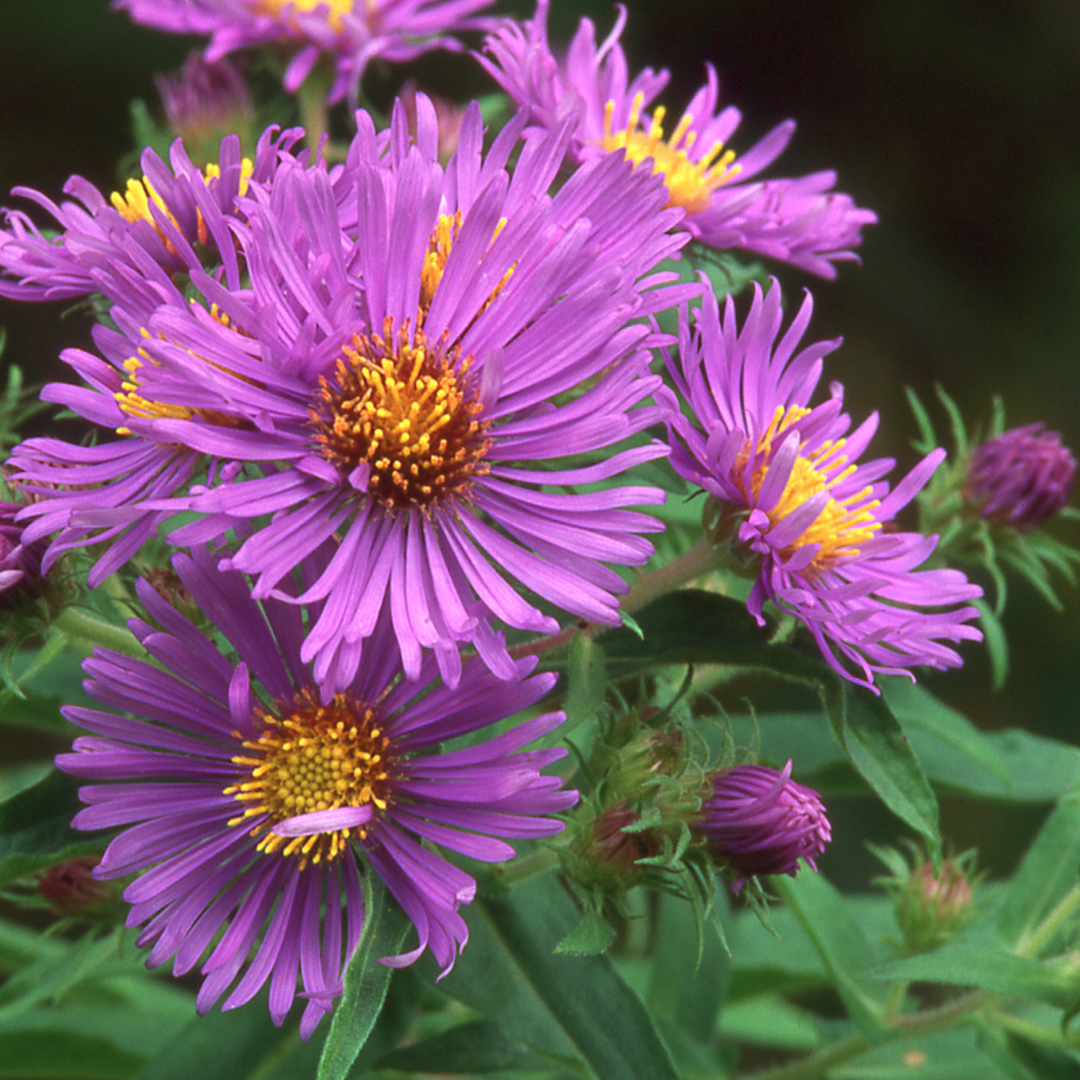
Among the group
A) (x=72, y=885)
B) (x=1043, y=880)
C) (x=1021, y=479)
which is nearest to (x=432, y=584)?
(x=72, y=885)

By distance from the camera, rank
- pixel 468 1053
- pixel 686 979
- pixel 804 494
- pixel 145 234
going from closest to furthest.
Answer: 1. pixel 145 234
2. pixel 804 494
3. pixel 468 1053
4. pixel 686 979

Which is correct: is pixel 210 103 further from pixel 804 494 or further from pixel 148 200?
pixel 804 494

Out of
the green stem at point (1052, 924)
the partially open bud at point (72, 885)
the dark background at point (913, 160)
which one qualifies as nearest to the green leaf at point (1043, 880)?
the green stem at point (1052, 924)

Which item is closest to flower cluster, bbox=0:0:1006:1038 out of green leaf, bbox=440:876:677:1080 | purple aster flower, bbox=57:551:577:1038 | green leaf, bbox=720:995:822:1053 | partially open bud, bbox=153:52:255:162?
purple aster flower, bbox=57:551:577:1038

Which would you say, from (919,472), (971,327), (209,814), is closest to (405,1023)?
(209,814)

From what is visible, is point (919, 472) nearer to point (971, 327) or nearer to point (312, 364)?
point (312, 364)
